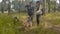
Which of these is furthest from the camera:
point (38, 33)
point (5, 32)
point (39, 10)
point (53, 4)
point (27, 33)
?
point (53, 4)

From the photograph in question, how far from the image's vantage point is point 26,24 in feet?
35.9

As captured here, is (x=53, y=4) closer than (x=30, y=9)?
No

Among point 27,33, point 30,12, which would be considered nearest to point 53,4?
point 30,12

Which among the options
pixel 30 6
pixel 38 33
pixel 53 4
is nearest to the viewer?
pixel 38 33

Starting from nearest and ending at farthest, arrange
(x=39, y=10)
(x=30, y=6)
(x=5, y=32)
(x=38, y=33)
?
(x=5, y=32)
(x=38, y=33)
(x=39, y=10)
(x=30, y=6)

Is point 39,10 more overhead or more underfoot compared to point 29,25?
more overhead

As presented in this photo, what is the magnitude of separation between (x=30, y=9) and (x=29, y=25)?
4.69 feet

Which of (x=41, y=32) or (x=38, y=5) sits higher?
(x=38, y=5)

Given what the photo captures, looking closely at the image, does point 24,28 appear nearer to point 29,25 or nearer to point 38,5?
point 29,25

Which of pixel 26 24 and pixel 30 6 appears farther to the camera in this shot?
pixel 30 6

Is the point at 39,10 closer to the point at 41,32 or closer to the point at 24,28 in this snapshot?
the point at 24,28

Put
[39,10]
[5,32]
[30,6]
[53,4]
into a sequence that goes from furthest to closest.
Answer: [53,4]
[30,6]
[39,10]
[5,32]

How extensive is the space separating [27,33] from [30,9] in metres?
3.27

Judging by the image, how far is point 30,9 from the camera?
1240 centimetres
